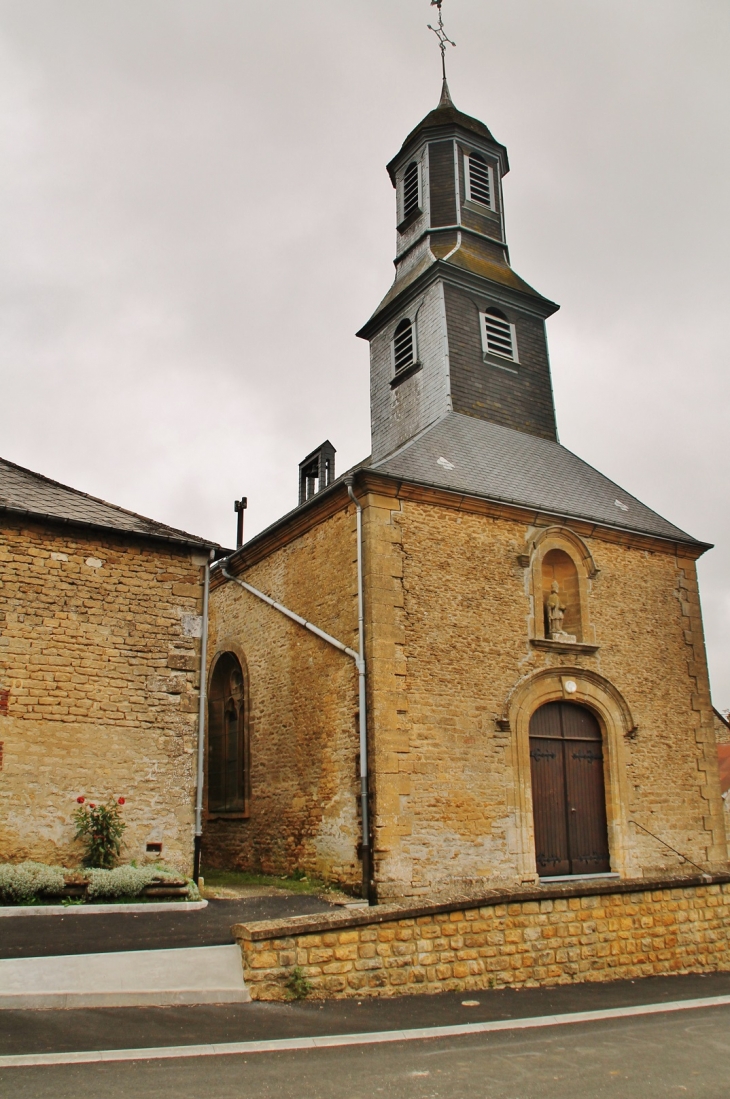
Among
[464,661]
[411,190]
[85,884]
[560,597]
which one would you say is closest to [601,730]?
[560,597]

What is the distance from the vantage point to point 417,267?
1789cm

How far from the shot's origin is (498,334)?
1722cm

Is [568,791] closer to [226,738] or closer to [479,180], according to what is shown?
[226,738]

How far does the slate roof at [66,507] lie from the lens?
10773 mm

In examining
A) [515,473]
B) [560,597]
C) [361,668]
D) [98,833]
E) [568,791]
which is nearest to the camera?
[98,833]

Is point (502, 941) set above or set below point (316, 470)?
below

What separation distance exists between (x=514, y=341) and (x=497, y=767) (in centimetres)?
908

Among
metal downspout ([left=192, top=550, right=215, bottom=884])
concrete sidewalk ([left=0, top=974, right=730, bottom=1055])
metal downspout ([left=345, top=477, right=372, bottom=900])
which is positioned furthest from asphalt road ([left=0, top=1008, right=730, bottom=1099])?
metal downspout ([left=192, top=550, right=215, bottom=884])

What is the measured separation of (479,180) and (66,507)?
12.8 meters

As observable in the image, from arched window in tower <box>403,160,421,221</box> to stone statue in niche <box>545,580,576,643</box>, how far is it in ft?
32.7

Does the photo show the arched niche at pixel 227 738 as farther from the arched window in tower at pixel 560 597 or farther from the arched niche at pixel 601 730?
the arched window in tower at pixel 560 597

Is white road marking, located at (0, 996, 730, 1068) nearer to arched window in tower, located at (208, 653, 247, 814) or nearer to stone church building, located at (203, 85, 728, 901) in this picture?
stone church building, located at (203, 85, 728, 901)

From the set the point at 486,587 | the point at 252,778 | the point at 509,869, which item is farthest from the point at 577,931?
the point at 252,778

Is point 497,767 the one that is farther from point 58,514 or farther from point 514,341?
point 514,341
